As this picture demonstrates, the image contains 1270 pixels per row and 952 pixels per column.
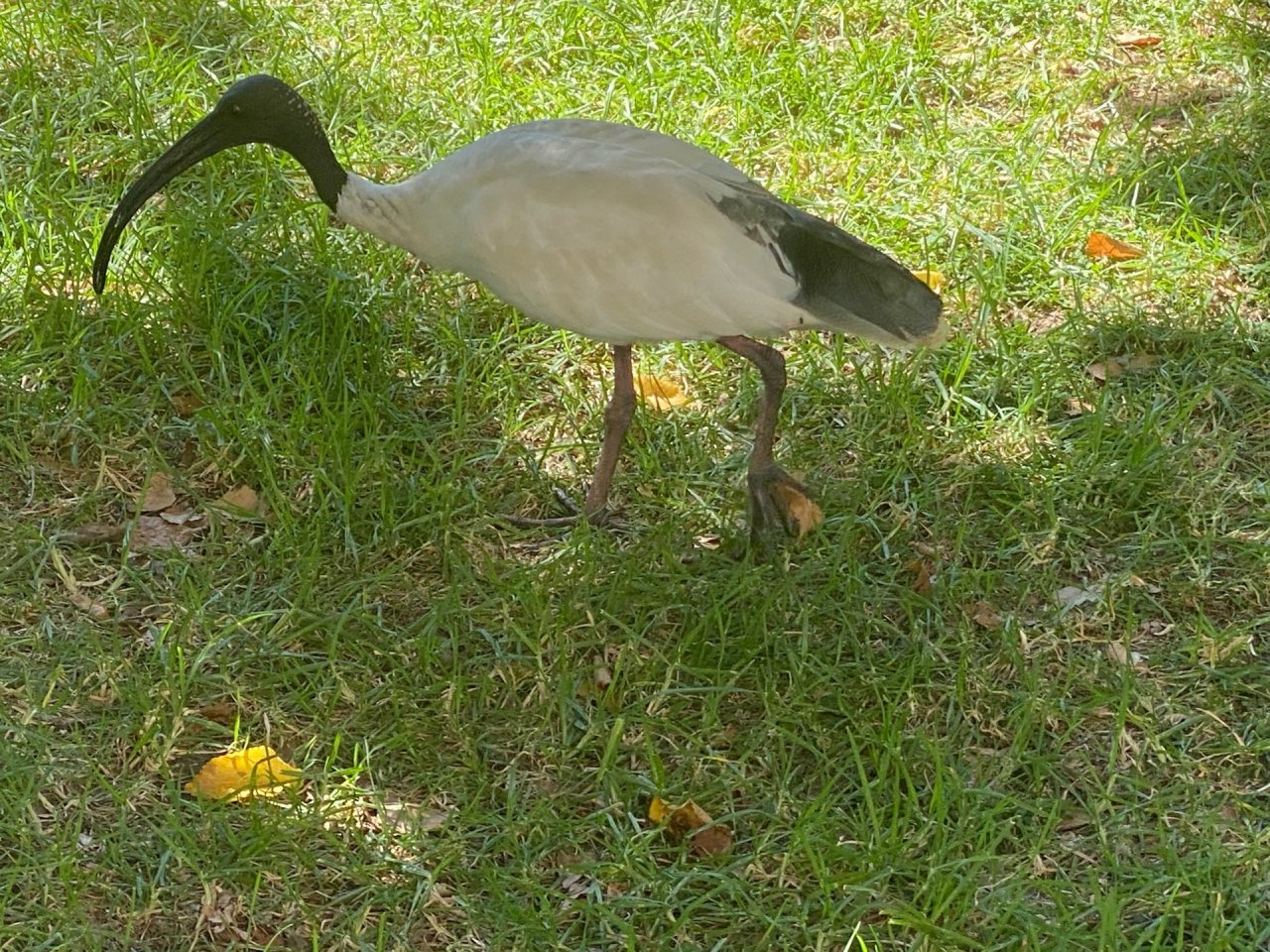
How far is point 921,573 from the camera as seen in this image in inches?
147

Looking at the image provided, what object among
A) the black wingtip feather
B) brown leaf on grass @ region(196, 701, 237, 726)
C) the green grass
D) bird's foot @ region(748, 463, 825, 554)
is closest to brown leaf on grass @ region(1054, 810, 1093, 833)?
the green grass

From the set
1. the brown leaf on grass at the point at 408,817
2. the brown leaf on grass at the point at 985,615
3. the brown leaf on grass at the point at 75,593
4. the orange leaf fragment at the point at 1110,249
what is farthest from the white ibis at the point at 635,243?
the orange leaf fragment at the point at 1110,249

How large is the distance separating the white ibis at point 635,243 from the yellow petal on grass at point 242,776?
1.14 meters

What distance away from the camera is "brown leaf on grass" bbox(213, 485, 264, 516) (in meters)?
3.87

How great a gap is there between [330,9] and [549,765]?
3.33 meters

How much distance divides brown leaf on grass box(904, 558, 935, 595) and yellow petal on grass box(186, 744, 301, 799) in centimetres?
144

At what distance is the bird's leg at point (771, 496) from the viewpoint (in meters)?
3.73

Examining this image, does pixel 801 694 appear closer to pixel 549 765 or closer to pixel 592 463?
pixel 549 765

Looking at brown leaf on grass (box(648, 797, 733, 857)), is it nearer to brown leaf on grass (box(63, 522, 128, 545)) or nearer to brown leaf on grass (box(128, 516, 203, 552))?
brown leaf on grass (box(128, 516, 203, 552))

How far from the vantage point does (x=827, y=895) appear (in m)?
2.92

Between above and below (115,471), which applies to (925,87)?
above

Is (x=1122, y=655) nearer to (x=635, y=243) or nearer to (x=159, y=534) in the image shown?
(x=635, y=243)

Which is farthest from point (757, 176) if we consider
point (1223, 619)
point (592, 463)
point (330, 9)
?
point (1223, 619)

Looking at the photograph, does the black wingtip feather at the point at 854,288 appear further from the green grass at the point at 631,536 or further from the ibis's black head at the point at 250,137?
the ibis's black head at the point at 250,137
